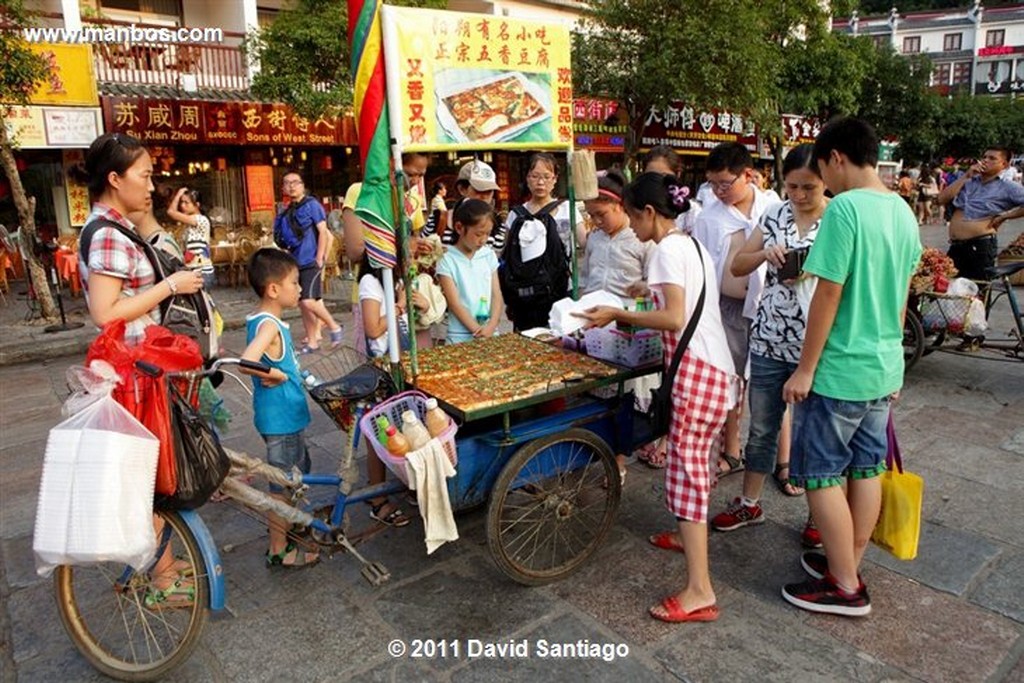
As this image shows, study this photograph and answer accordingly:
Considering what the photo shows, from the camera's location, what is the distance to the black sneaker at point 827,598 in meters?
2.74

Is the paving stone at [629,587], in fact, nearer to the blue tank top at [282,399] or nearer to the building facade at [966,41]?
the blue tank top at [282,399]

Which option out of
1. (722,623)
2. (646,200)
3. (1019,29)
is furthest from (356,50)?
(1019,29)

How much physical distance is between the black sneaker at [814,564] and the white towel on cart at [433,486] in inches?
61.9

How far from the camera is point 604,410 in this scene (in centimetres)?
316

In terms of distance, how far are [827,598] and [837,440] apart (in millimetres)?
654

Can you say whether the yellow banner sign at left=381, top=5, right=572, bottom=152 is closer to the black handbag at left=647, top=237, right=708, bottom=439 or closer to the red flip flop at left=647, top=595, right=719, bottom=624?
the black handbag at left=647, top=237, right=708, bottom=439

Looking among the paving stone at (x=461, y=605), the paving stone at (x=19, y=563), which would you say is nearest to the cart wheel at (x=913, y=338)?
the paving stone at (x=461, y=605)

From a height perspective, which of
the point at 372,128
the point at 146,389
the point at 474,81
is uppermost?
the point at 474,81

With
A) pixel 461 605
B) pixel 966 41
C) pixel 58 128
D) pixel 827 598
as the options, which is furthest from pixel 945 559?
pixel 966 41

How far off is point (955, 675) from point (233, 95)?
13.3m

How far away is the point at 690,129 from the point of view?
61.4ft

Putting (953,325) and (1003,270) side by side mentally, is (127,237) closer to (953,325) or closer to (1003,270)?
(953,325)

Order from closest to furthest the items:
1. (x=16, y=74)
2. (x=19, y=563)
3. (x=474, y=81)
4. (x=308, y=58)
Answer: (x=474, y=81) → (x=19, y=563) → (x=16, y=74) → (x=308, y=58)

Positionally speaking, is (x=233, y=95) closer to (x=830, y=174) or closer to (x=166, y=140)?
(x=166, y=140)
